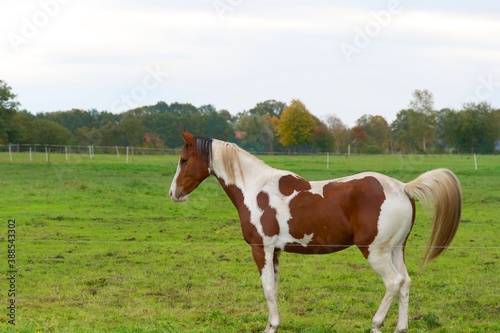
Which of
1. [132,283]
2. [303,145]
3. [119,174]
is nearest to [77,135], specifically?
[303,145]

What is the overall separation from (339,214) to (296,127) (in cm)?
6780

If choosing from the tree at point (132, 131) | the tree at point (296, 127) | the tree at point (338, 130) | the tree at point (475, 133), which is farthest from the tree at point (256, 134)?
the tree at point (475, 133)

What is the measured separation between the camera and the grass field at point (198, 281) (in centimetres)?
713

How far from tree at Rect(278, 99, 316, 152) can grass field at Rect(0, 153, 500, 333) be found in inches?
2221

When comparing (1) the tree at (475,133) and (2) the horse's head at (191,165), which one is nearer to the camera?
(2) the horse's head at (191,165)

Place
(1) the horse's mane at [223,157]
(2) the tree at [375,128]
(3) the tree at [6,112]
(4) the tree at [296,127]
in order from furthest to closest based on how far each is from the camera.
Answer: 1. (2) the tree at [375,128]
2. (4) the tree at [296,127]
3. (3) the tree at [6,112]
4. (1) the horse's mane at [223,157]

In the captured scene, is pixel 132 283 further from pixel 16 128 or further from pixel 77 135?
pixel 77 135

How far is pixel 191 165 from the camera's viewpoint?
279 inches

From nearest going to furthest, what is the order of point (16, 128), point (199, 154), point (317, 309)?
point (199, 154)
point (317, 309)
point (16, 128)

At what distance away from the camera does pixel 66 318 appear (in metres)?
→ 7.25

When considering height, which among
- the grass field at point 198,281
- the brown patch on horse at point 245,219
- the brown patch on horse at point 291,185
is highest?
the brown patch on horse at point 291,185

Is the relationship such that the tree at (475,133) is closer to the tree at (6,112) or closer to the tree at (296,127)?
the tree at (296,127)

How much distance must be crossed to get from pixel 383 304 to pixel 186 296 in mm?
3076

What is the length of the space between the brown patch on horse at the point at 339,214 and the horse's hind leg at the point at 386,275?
12 cm
